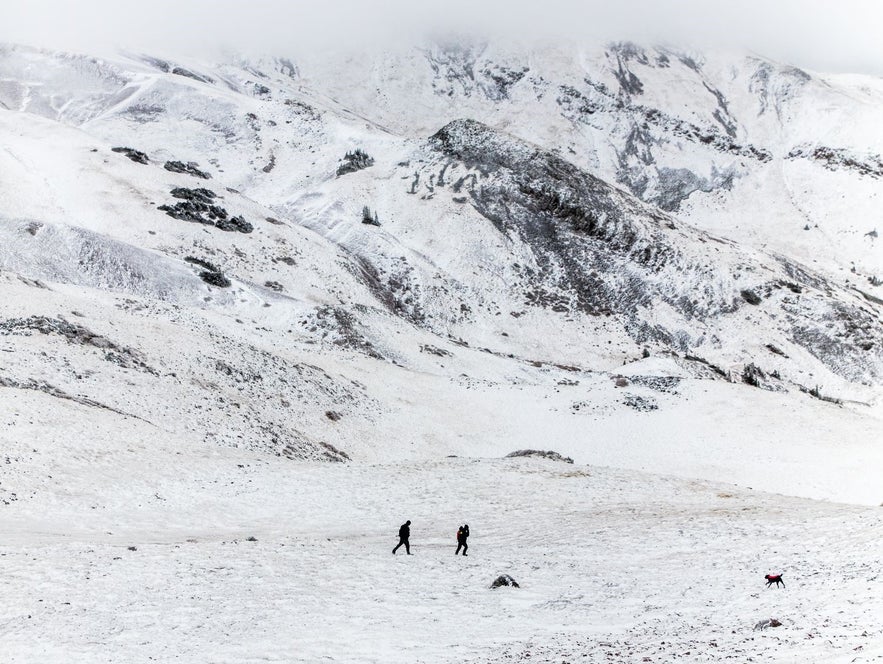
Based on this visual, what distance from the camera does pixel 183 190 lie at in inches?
3477

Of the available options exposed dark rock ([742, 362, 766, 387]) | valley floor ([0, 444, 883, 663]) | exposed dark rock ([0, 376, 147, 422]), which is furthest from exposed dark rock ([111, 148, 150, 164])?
valley floor ([0, 444, 883, 663])

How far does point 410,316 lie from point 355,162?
142 ft

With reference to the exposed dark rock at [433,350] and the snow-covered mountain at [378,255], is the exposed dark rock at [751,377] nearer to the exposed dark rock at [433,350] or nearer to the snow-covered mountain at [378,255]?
the snow-covered mountain at [378,255]

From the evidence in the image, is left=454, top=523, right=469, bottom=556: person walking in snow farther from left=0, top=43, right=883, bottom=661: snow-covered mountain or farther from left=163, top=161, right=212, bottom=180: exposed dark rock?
left=163, top=161, right=212, bottom=180: exposed dark rock

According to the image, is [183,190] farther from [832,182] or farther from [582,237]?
[832,182]

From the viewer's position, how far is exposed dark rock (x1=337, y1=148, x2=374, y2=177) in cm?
11669

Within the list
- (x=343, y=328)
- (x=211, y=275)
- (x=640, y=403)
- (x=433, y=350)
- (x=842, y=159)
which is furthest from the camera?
(x=842, y=159)

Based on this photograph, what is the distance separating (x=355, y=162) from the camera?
119 meters

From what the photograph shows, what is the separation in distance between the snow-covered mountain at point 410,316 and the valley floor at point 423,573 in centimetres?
27

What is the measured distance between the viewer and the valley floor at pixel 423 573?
1302 cm

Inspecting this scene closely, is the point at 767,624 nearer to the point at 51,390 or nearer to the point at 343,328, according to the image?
the point at 51,390

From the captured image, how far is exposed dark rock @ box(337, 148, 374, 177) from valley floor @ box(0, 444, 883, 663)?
9261 centimetres

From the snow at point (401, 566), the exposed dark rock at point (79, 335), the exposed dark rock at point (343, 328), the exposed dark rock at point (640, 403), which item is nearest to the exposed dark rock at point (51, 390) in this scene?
the snow at point (401, 566)

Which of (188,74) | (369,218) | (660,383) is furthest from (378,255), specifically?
(188,74)
